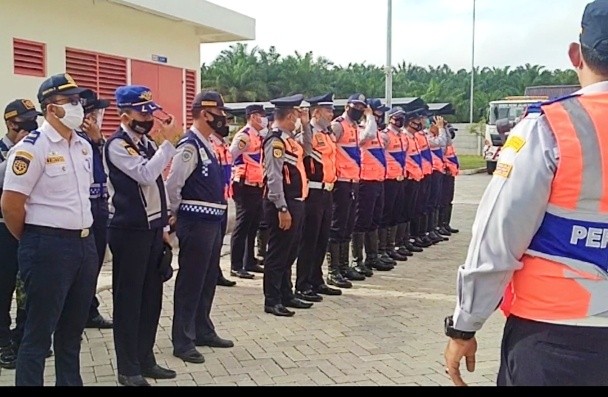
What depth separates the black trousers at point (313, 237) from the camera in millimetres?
7031

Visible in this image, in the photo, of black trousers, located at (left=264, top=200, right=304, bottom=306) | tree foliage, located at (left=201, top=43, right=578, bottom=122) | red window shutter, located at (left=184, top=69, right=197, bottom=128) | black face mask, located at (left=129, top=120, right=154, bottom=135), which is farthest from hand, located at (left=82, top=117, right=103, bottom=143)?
tree foliage, located at (left=201, top=43, right=578, bottom=122)

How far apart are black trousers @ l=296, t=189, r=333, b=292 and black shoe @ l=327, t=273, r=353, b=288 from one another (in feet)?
1.53

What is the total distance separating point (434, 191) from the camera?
11.1 meters

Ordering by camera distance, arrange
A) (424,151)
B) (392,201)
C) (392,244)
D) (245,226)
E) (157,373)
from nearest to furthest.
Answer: (157,373) < (245,226) < (392,201) < (392,244) < (424,151)

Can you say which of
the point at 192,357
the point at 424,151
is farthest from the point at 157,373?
the point at 424,151

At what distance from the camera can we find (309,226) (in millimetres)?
7078

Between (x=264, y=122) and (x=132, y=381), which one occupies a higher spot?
(x=264, y=122)

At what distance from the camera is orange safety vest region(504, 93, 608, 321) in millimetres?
2105

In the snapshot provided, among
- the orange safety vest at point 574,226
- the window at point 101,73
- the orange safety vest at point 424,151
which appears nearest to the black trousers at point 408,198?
the orange safety vest at point 424,151

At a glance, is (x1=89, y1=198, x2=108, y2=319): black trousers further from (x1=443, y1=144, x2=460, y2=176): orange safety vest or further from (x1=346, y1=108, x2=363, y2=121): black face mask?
(x1=443, y1=144, x2=460, y2=176): orange safety vest

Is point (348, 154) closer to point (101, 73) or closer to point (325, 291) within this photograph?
point (325, 291)

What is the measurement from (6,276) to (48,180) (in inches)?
70.5

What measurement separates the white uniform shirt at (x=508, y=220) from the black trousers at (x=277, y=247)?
13.8 ft
